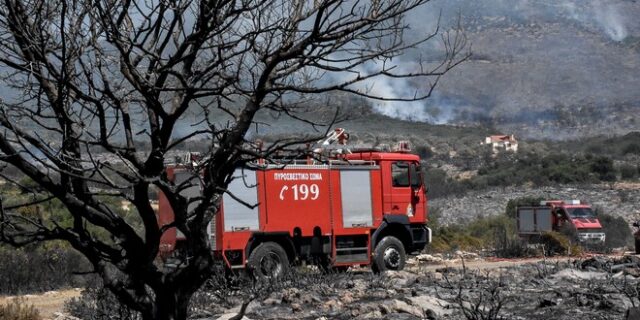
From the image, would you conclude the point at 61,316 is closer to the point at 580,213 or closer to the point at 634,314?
Result: the point at 634,314

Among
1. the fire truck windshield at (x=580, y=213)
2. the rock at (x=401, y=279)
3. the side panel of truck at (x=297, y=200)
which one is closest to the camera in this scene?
the rock at (x=401, y=279)

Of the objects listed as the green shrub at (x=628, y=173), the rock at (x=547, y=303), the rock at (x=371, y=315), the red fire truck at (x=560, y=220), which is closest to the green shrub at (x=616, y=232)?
the red fire truck at (x=560, y=220)

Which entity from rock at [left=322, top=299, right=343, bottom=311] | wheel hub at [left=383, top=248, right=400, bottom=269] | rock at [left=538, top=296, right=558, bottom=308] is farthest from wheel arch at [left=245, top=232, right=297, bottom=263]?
rock at [left=538, top=296, right=558, bottom=308]

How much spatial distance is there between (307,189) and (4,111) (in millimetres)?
14030

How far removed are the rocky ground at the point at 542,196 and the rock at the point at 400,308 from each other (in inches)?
1350

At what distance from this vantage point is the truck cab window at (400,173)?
72.3 ft

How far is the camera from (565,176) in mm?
56719

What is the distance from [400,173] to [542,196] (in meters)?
30.5

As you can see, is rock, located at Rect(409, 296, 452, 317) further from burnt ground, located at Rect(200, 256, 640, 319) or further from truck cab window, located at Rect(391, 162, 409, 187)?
truck cab window, located at Rect(391, 162, 409, 187)

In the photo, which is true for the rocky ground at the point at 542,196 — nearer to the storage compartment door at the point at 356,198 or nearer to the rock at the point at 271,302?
the storage compartment door at the point at 356,198

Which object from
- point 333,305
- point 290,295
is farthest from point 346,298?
point 290,295

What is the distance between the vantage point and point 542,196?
51.1 meters

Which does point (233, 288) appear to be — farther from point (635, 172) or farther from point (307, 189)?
point (635, 172)

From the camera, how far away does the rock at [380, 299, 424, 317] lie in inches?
482
